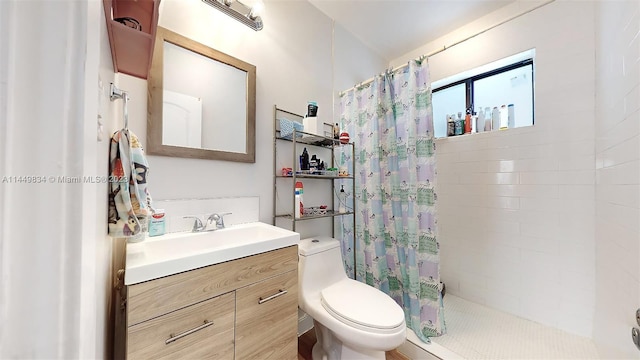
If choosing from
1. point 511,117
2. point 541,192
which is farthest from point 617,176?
point 511,117

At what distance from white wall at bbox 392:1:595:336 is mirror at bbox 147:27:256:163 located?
1.89 metres

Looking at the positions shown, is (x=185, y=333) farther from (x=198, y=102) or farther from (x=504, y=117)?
(x=504, y=117)

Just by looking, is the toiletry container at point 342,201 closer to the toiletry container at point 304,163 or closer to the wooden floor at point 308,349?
the toiletry container at point 304,163

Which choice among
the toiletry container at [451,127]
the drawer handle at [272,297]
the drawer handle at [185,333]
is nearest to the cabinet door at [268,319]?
the drawer handle at [272,297]

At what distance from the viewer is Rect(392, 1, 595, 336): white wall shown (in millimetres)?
1557

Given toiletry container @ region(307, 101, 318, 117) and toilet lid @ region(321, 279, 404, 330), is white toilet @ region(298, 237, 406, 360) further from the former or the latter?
toiletry container @ region(307, 101, 318, 117)

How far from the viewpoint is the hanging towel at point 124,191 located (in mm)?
699

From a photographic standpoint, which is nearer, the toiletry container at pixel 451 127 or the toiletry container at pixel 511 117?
the toiletry container at pixel 511 117

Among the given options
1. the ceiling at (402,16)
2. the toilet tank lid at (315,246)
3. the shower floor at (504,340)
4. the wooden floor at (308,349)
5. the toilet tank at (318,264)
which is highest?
the ceiling at (402,16)

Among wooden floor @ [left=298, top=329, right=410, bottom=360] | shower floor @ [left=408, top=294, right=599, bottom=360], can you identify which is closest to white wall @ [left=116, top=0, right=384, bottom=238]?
wooden floor @ [left=298, top=329, right=410, bottom=360]

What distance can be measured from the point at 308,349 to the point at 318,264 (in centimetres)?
64

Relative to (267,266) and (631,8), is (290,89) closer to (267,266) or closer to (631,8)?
(267,266)

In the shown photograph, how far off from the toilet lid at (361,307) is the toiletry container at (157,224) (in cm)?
93

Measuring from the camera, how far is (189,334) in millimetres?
803
